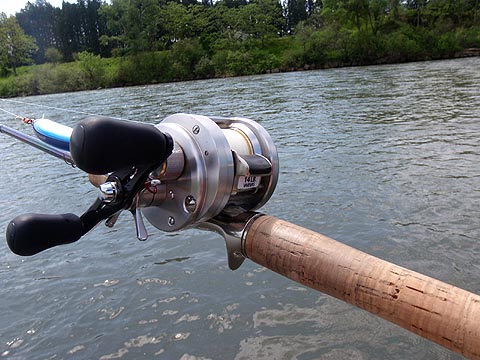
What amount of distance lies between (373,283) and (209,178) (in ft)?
1.47

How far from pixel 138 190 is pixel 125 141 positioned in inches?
7.1

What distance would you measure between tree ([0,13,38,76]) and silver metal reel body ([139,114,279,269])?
75822mm

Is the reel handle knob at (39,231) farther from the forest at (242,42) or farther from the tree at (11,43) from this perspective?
the tree at (11,43)

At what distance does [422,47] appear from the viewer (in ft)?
150

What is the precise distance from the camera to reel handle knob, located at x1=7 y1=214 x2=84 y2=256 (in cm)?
108

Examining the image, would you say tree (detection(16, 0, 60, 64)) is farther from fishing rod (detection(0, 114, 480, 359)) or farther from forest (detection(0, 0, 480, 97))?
fishing rod (detection(0, 114, 480, 359))

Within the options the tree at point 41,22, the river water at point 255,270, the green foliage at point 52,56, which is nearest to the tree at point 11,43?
the green foliage at point 52,56

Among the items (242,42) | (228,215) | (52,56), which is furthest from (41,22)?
(228,215)

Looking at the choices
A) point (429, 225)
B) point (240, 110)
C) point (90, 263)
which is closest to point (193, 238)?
point (90, 263)

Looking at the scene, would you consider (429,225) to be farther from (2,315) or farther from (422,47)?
(422,47)

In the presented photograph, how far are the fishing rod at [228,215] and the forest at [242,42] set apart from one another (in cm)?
4618

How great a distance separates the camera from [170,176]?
1.22 m

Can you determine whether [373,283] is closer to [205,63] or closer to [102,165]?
[102,165]

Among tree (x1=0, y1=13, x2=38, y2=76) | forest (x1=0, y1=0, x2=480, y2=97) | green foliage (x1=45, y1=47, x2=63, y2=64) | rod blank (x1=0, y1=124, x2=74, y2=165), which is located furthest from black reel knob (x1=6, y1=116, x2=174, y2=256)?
green foliage (x1=45, y1=47, x2=63, y2=64)
